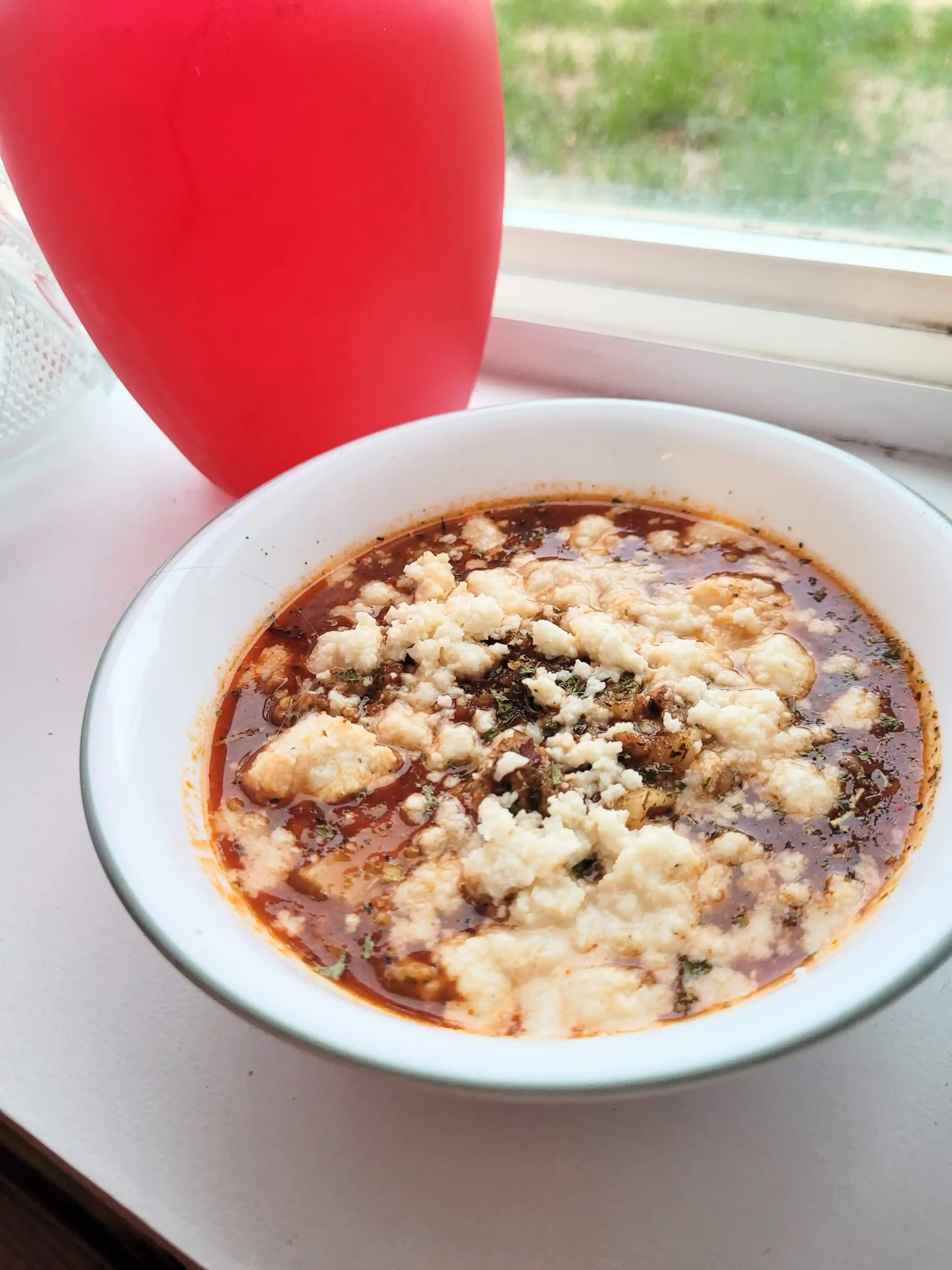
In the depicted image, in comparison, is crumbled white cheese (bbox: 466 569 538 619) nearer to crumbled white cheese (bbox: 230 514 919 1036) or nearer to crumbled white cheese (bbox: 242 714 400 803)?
crumbled white cheese (bbox: 230 514 919 1036)

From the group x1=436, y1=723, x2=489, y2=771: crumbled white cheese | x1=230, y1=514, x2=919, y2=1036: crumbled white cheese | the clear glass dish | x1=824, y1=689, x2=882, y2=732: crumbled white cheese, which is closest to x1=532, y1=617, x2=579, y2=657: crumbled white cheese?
x1=230, y1=514, x2=919, y2=1036: crumbled white cheese

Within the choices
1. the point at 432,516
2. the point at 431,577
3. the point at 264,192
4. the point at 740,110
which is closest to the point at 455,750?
the point at 431,577

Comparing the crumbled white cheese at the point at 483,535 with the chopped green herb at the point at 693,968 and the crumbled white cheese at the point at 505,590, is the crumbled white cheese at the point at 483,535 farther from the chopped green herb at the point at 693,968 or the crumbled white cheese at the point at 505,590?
the chopped green herb at the point at 693,968

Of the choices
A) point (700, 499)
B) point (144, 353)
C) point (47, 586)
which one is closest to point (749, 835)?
point (700, 499)

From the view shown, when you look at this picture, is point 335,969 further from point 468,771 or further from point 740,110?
point 740,110

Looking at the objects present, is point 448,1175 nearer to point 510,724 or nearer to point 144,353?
point 510,724
